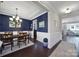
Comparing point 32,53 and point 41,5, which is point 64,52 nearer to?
point 32,53

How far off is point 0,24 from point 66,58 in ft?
16.6

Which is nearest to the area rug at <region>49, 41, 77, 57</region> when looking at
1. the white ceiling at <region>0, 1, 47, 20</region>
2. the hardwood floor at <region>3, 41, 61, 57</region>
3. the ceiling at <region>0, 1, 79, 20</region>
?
the hardwood floor at <region>3, 41, 61, 57</region>

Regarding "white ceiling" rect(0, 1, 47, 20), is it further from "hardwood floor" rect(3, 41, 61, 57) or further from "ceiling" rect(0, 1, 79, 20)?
"hardwood floor" rect(3, 41, 61, 57)

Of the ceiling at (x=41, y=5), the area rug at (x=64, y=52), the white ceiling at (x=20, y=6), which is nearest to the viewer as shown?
the area rug at (x=64, y=52)

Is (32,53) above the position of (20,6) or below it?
below

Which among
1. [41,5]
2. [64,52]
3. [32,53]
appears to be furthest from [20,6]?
[64,52]

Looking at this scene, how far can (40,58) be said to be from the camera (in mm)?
2799

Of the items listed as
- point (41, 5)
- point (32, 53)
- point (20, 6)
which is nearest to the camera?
point (32, 53)

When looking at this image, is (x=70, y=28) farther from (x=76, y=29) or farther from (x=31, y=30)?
(x=31, y=30)

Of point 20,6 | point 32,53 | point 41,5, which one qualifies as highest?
point 20,6

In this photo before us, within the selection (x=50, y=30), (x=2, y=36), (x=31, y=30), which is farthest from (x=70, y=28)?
(x=2, y=36)

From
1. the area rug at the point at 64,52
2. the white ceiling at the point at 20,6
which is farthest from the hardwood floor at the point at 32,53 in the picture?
the white ceiling at the point at 20,6

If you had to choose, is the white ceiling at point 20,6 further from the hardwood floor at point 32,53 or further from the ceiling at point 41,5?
the hardwood floor at point 32,53

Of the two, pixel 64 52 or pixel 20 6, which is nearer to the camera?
pixel 64 52
